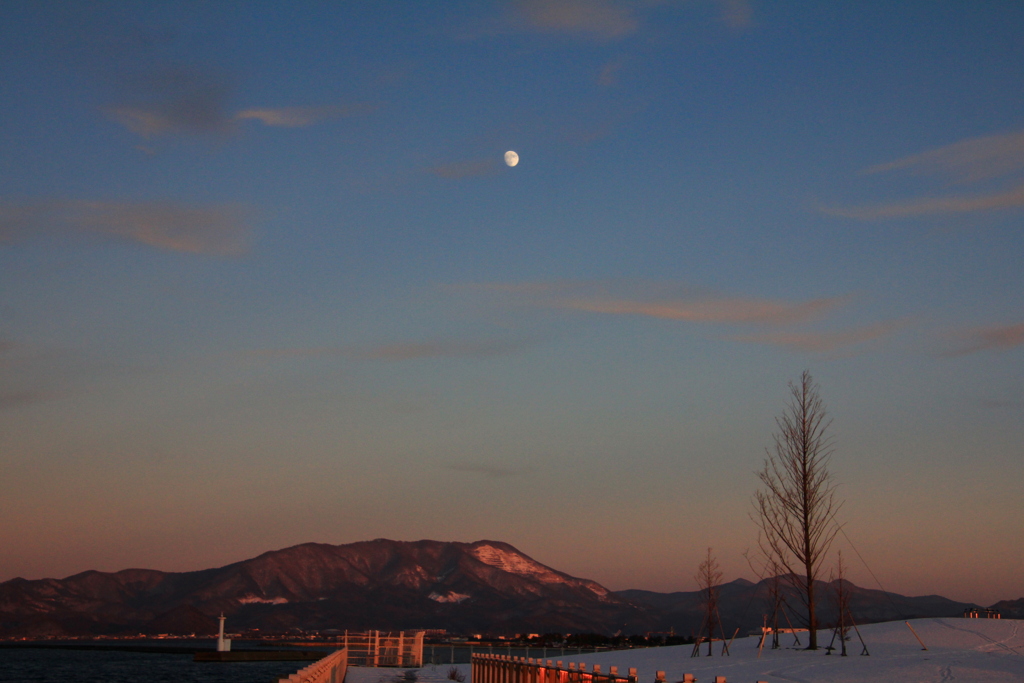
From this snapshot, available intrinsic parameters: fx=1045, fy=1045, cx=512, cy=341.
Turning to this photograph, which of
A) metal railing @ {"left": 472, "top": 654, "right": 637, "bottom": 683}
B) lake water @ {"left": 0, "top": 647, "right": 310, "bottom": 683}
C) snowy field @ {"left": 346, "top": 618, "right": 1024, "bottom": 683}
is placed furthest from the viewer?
lake water @ {"left": 0, "top": 647, "right": 310, "bottom": 683}

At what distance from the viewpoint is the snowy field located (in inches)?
936

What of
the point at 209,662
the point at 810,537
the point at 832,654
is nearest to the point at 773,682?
the point at 832,654

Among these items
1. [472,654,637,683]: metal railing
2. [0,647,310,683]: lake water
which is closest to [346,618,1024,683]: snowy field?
[472,654,637,683]: metal railing

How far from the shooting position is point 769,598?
44531 millimetres

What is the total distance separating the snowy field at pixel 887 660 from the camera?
2378 centimetres

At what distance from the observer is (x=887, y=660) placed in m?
27.0

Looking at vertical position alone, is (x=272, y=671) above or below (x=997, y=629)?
below

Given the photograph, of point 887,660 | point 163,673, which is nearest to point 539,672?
point 887,660

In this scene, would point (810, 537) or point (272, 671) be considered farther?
point (272, 671)

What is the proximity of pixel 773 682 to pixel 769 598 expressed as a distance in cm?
2050

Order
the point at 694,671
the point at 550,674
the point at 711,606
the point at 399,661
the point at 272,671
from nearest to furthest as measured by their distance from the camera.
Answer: the point at 550,674 < the point at 694,671 < the point at 711,606 < the point at 399,661 < the point at 272,671

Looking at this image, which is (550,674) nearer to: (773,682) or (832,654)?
(773,682)

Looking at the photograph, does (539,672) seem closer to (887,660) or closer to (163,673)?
(887,660)

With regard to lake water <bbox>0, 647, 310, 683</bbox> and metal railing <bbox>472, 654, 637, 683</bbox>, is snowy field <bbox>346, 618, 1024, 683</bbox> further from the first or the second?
lake water <bbox>0, 647, 310, 683</bbox>
